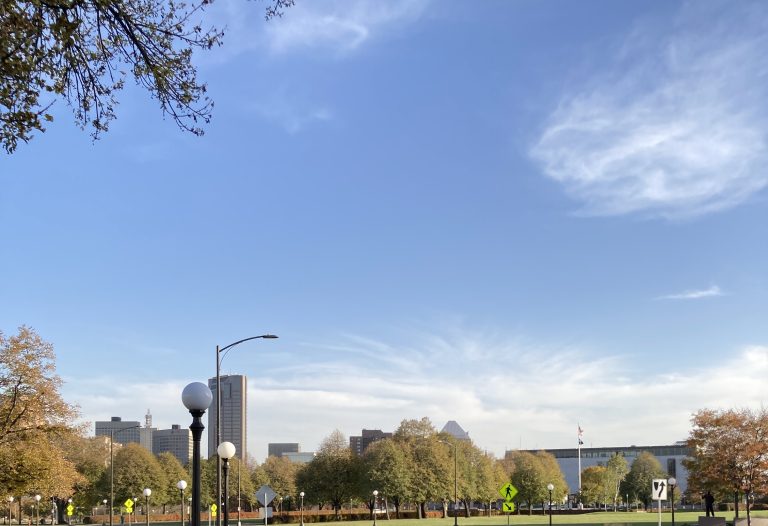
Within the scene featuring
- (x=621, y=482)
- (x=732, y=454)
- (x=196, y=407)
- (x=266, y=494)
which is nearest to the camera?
(x=196, y=407)

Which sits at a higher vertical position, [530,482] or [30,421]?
[30,421]

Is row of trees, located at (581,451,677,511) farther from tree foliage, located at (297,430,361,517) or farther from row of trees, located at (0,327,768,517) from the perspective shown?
tree foliage, located at (297,430,361,517)

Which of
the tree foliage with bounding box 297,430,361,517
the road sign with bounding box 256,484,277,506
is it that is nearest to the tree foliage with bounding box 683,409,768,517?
the road sign with bounding box 256,484,277,506

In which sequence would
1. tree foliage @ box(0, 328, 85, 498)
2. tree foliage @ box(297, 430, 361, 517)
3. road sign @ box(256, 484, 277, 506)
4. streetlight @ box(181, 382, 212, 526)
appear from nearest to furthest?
streetlight @ box(181, 382, 212, 526) → road sign @ box(256, 484, 277, 506) → tree foliage @ box(0, 328, 85, 498) → tree foliage @ box(297, 430, 361, 517)

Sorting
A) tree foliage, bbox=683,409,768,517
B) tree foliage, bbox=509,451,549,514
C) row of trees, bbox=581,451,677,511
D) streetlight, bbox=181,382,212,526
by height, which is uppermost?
streetlight, bbox=181,382,212,526

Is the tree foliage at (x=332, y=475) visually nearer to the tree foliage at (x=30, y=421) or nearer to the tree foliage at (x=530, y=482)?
the tree foliage at (x=530, y=482)

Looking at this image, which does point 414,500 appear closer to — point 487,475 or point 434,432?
point 434,432

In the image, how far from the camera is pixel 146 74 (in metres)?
11.4

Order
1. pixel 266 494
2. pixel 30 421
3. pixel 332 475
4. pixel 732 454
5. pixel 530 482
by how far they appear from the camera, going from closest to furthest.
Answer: pixel 266 494 < pixel 30 421 < pixel 732 454 < pixel 332 475 < pixel 530 482

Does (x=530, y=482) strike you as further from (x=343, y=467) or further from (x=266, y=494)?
(x=266, y=494)

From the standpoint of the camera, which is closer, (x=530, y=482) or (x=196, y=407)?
(x=196, y=407)

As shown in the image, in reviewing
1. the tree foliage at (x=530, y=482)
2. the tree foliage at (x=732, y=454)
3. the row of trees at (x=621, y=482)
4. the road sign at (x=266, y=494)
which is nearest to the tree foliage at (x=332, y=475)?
the tree foliage at (x=530, y=482)

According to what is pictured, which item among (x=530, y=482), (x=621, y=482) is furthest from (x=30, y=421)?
(x=621, y=482)

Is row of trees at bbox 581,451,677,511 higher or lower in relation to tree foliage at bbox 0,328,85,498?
lower
